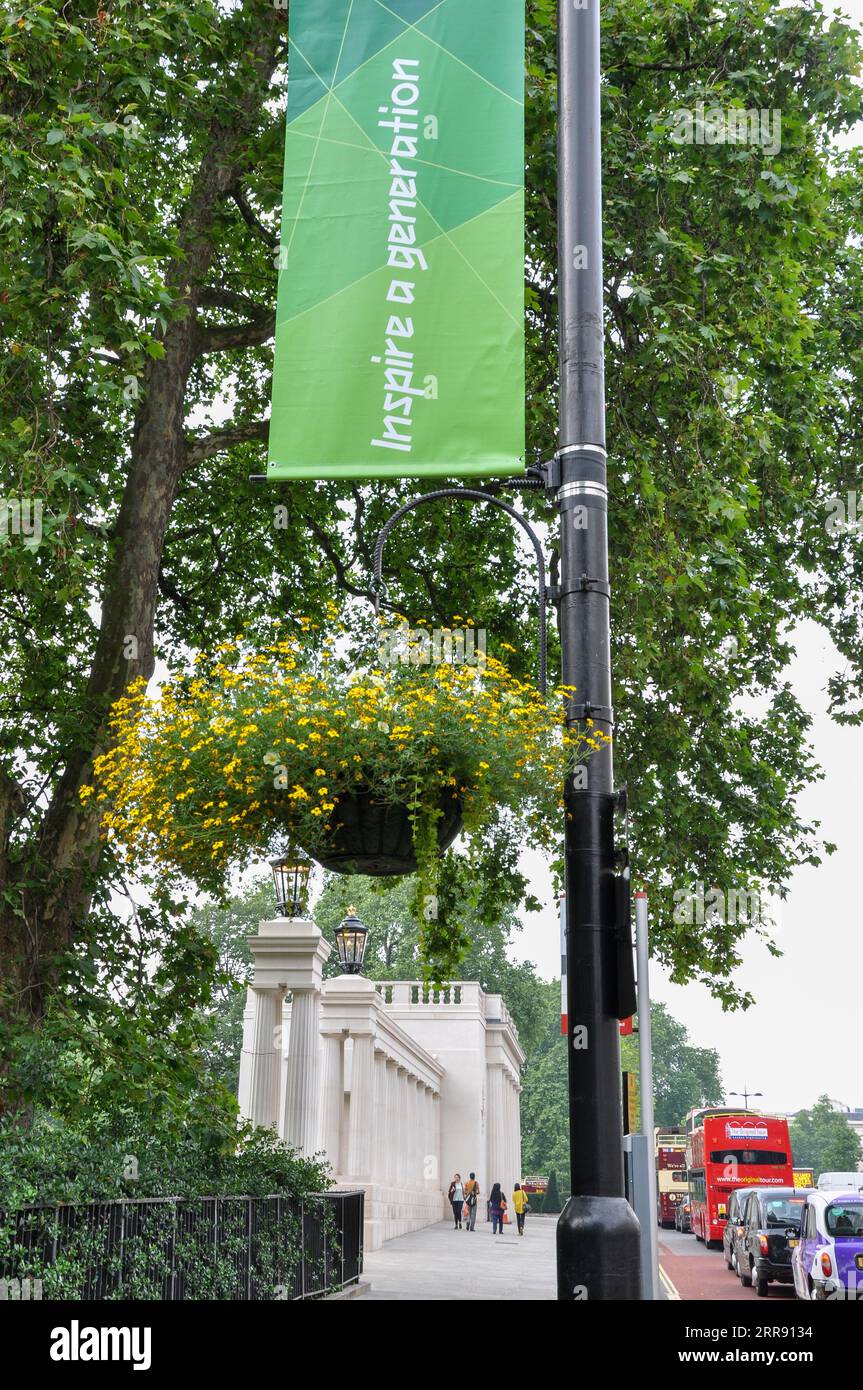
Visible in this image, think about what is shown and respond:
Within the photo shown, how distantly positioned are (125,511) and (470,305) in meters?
7.02

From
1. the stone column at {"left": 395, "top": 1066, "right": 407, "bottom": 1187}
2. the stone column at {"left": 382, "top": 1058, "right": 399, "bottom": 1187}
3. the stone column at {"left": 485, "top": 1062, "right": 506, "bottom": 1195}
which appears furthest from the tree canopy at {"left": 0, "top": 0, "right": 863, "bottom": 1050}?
the stone column at {"left": 485, "top": 1062, "right": 506, "bottom": 1195}

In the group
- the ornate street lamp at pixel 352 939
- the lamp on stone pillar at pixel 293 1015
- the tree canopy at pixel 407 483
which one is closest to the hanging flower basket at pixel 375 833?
the tree canopy at pixel 407 483

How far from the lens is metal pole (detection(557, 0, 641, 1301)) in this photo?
463cm

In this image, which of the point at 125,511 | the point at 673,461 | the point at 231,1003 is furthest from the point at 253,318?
the point at 231,1003

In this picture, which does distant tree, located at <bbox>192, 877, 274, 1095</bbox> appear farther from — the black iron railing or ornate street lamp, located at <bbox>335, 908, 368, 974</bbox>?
the black iron railing

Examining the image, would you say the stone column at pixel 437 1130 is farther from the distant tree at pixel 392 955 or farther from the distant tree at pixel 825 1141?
the distant tree at pixel 825 1141

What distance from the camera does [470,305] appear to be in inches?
278

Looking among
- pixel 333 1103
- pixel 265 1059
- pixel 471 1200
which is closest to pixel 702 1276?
pixel 333 1103

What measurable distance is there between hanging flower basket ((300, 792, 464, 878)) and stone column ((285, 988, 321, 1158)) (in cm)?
1434

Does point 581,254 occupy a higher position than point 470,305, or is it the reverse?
point 470,305

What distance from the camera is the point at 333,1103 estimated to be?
1134 inches

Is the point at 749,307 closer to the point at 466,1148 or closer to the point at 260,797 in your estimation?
the point at 260,797

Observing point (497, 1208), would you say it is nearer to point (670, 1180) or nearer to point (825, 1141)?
point (670, 1180)

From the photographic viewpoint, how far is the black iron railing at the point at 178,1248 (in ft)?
25.5
